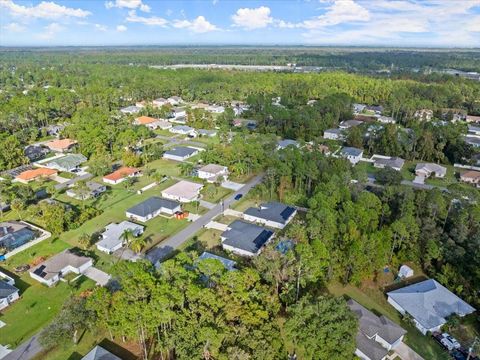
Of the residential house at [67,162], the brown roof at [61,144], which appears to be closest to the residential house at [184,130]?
the brown roof at [61,144]

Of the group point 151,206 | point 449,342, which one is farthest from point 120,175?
point 449,342

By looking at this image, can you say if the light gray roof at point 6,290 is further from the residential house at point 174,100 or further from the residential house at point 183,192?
the residential house at point 174,100

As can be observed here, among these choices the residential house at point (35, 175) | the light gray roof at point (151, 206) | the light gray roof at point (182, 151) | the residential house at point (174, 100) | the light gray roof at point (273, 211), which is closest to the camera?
the light gray roof at point (273, 211)

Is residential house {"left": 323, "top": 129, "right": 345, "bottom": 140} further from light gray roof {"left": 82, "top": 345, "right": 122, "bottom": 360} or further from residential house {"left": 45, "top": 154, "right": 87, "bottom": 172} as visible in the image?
light gray roof {"left": 82, "top": 345, "right": 122, "bottom": 360}

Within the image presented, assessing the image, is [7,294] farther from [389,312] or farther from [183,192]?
[389,312]

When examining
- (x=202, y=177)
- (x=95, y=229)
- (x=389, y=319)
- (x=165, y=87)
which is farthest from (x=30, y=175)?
(x=165, y=87)
